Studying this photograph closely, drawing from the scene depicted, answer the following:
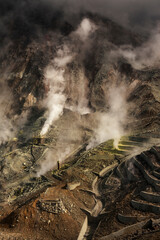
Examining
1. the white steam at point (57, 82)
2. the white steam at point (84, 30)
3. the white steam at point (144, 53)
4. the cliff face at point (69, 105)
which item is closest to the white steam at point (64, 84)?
the white steam at point (57, 82)

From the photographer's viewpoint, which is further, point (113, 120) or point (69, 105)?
point (69, 105)

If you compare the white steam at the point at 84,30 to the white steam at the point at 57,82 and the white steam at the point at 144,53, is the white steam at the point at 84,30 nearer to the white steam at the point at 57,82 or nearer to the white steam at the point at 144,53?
the white steam at the point at 57,82

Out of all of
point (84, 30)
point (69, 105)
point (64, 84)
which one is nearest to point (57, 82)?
point (64, 84)

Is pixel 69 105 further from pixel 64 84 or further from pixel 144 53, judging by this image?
pixel 144 53

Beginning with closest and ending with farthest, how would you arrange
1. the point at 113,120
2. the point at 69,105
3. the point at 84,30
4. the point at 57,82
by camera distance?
1. the point at 113,120
2. the point at 69,105
3. the point at 57,82
4. the point at 84,30

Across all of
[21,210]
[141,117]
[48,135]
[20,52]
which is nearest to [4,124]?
[48,135]

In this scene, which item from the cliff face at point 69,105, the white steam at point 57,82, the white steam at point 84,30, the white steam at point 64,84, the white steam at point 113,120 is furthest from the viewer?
the white steam at point 84,30

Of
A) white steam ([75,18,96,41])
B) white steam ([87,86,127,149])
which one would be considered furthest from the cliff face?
white steam ([75,18,96,41])
